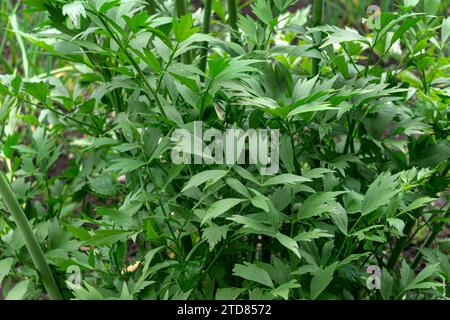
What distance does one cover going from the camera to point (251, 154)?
3.39ft

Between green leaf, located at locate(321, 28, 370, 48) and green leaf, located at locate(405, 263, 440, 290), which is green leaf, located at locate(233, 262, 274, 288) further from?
green leaf, located at locate(321, 28, 370, 48)

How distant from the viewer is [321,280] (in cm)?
102

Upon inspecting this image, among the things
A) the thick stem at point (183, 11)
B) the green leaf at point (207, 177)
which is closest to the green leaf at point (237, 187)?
the green leaf at point (207, 177)

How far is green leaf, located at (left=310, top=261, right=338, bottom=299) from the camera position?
1.01m

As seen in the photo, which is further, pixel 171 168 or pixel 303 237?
pixel 171 168

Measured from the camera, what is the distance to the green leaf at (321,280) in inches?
39.6

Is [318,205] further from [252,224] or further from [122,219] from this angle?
[122,219]

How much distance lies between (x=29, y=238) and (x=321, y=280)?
18.4 inches

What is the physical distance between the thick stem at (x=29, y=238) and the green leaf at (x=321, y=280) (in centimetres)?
45

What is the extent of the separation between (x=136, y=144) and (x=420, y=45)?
0.51m

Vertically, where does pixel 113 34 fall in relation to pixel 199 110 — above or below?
above
